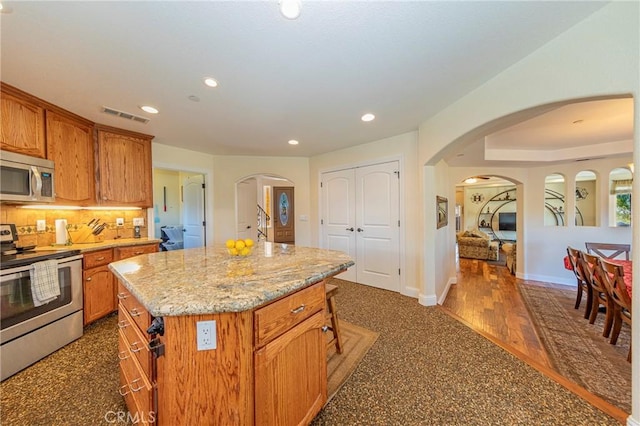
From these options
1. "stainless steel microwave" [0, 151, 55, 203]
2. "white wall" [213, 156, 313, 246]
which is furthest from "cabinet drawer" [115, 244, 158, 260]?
"white wall" [213, 156, 313, 246]

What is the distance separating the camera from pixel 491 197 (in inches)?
378

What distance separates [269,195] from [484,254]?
7.25 metres

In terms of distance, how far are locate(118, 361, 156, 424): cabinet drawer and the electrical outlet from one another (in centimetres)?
39

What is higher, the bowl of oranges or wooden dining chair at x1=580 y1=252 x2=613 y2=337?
the bowl of oranges

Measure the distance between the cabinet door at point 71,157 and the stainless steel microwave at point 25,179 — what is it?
16 cm

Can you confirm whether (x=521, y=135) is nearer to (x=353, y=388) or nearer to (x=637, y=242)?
(x=637, y=242)

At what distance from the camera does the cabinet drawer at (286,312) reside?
104 cm

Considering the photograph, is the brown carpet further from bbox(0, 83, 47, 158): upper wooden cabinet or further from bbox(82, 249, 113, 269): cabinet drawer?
bbox(0, 83, 47, 158): upper wooden cabinet

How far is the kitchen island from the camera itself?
949 mm

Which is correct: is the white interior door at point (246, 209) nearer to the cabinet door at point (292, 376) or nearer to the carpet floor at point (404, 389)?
the carpet floor at point (404, 389)

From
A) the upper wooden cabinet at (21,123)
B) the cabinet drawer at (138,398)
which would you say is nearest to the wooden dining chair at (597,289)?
the cabinet drawer at (138,398)

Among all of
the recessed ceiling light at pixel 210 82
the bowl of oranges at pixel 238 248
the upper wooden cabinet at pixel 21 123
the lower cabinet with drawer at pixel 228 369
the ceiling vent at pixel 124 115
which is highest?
the recessed ceiling light at pixel 210 82

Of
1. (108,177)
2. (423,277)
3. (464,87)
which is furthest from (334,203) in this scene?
(108,177)

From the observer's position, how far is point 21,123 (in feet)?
7.09
